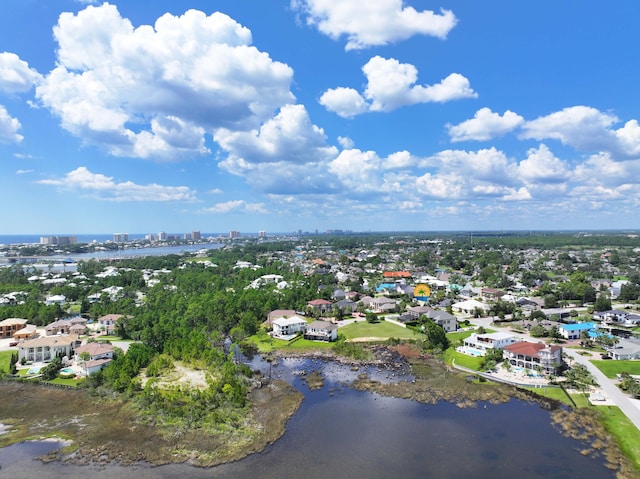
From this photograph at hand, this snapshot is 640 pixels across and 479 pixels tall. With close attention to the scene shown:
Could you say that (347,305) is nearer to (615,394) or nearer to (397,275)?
(397,275)

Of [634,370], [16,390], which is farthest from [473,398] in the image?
[16,390]

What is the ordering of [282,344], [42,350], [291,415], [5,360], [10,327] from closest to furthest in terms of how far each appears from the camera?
[291,415], [42,350], [5,360], [282,344], [10,327]

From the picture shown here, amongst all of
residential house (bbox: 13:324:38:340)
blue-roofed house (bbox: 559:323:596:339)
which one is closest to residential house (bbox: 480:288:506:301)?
blue-roofed house (bbox: 559:323:596:339)

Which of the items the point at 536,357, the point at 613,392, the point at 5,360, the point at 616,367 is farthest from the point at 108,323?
the point at 616,367

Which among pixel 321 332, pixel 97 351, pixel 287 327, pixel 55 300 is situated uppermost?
pixel 97 351

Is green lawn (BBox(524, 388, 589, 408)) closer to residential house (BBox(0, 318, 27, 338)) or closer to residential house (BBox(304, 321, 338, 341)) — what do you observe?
residential house (BBox(304, 321, 338, 341))

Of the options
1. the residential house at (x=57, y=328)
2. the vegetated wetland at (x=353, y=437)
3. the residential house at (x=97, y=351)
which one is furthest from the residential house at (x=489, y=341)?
the residential house at (x=57, y=328)
